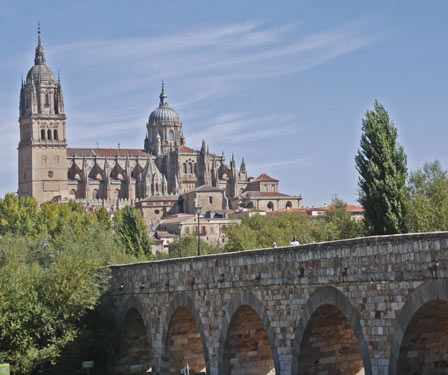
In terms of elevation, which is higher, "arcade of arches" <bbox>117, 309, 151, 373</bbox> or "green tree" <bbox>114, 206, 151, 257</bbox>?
"green tree" <bbox>114, 206, 151, 257</bbox>

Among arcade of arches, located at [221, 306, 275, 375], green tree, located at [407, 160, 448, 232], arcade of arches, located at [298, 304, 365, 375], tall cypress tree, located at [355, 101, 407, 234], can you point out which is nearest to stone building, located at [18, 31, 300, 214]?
green tree, located at [407, 160, 448, 232]

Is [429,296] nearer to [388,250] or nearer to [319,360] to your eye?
[388,250]

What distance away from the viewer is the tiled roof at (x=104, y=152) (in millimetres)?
184913

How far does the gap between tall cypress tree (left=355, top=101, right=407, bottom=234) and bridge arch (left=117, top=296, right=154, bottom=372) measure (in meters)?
8.96

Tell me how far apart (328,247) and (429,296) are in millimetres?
3677

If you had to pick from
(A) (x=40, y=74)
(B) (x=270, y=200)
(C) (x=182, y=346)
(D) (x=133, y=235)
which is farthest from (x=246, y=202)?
(C) (x=182, y=346)

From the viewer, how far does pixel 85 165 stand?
178125mm

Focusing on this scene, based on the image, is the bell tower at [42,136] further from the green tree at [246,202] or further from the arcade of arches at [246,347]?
the arcade of arches at [246,347]

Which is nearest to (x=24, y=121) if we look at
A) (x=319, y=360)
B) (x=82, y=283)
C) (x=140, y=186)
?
(x=140, y=186)

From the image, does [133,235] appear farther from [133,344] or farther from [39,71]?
[39,71]

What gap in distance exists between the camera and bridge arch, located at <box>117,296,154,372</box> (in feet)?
110

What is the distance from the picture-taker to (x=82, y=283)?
111 ft

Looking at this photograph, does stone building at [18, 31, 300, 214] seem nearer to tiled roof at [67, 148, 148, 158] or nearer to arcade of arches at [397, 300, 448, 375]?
tiled roof at [67, 148, 148, 158]

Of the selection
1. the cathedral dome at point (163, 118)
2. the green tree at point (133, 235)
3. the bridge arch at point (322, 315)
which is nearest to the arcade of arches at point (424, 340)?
the bridge arch at point (322, 315)
